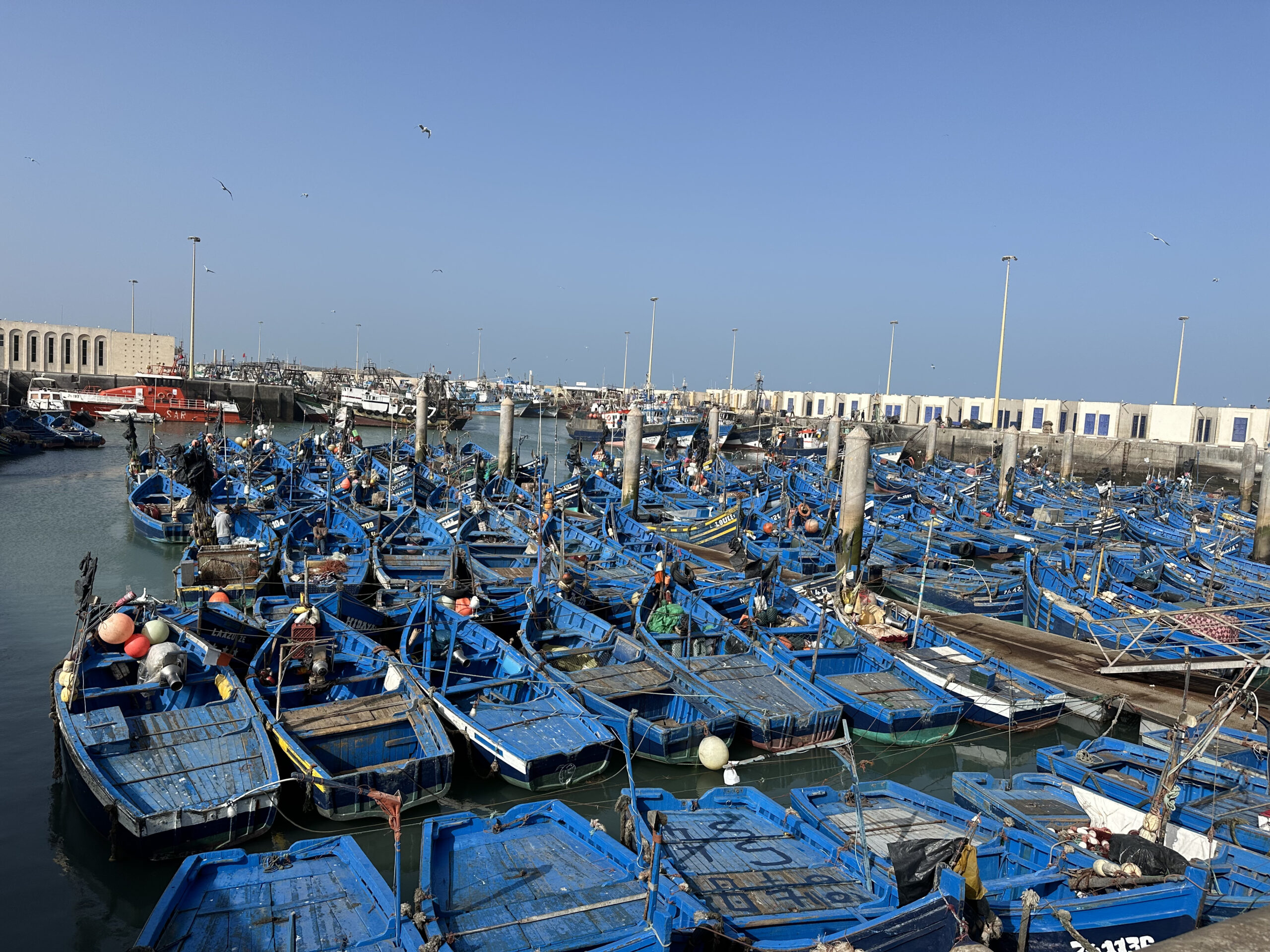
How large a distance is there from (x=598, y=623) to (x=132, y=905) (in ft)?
33.1

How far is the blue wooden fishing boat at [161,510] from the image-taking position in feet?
99.5

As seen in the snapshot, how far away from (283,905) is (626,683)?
7.55 m

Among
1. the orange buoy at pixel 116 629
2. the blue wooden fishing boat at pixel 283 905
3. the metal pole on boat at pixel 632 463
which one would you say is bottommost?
the blue wooden fishing boat at pixel 283 905

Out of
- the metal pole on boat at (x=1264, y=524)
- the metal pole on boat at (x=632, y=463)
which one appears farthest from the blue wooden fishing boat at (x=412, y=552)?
the metal pole on boat at (x=1264, y=524)

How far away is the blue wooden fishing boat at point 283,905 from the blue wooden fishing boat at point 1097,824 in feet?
26.8

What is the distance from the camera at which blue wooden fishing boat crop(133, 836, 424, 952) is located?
26.8 feet

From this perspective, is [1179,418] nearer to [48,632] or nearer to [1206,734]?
[1206,734]

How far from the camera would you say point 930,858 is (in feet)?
28.2

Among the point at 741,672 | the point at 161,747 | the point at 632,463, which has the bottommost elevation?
the point at 161,747

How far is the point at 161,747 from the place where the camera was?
12008mm

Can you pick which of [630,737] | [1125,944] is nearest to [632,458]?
[630,737]

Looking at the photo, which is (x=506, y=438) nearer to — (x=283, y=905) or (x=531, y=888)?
(x=531, y=888)

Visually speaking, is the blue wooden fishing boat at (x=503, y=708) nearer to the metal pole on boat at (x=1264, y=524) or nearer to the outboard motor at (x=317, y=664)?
the outboard motor at (x=317, y=664)

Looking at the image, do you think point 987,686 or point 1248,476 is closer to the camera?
Answer: point 987,686
